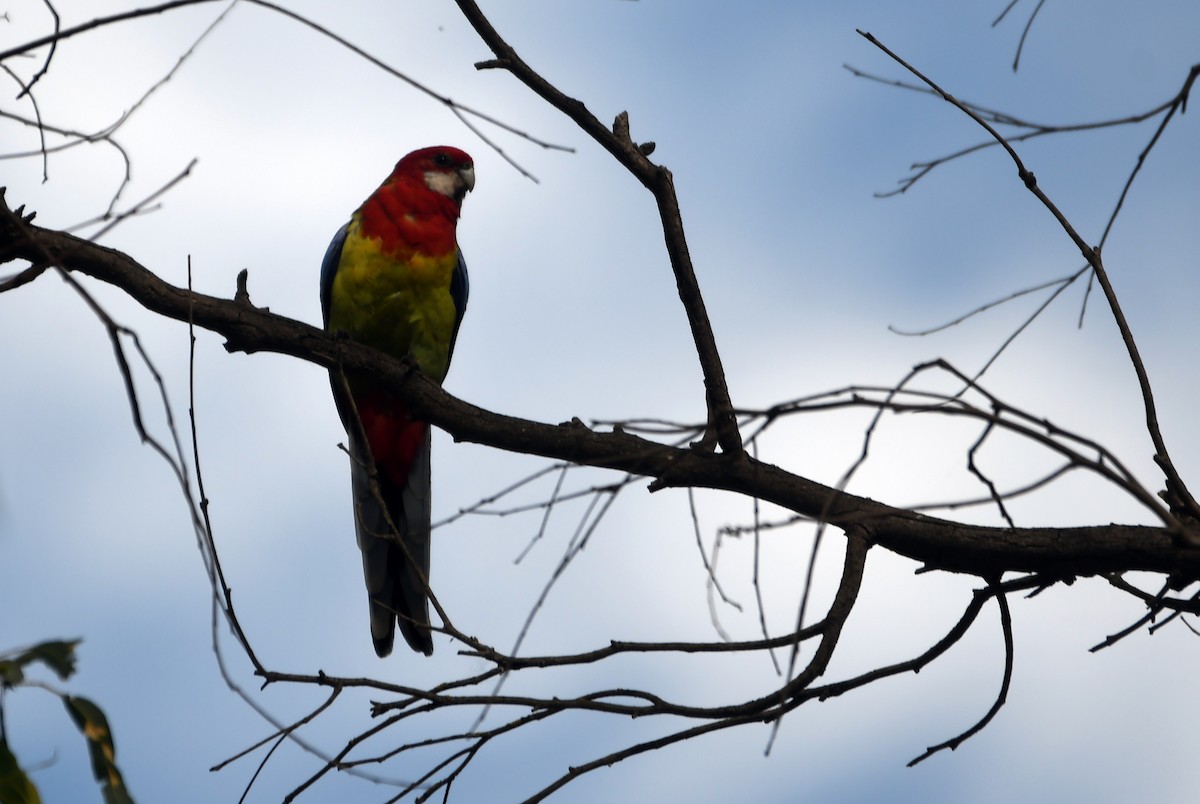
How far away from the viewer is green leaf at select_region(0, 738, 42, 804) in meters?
1.64

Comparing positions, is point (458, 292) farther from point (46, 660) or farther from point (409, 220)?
point (46, 660)

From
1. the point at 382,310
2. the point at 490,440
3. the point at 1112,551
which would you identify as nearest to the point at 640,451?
the point at 490,440

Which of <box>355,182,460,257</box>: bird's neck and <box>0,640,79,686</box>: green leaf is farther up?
<box>355,182,460,257</box>: bird's neck

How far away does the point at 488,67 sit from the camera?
300 cm

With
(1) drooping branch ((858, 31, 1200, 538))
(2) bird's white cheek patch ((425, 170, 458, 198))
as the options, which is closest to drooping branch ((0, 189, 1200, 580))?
(1) drooping branch ((858, 31, 1200, 538))

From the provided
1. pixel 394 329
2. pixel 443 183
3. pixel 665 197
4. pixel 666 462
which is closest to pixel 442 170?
pixel 443 183

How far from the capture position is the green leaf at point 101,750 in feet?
5.46

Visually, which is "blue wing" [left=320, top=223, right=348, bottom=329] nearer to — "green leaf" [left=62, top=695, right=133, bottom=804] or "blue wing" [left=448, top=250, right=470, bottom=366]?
"blue wing" [left=448, top=250, right=470, bottom=366]

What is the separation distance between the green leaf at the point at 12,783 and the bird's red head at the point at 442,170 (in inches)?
159

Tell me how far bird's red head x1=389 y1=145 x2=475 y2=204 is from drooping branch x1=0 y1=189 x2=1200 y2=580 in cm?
197

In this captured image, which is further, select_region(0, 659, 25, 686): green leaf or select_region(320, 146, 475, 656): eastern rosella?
select_region(320, 146, 475, 656): eastern rosella

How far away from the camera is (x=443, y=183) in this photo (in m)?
5.46

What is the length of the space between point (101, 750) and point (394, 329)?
306cm

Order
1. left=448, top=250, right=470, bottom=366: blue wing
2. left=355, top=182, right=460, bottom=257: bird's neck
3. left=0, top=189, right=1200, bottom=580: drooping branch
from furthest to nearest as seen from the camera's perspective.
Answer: left=448, top=250, right=470, bottom=366: blue wing → left=355, top=182, right=460, bottom=257: bird's neck → left=0, top=189, right=1200, bottom=580: drooping branch
